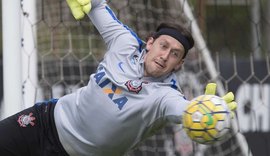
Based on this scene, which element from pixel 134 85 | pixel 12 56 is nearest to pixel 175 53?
pixel 134 85

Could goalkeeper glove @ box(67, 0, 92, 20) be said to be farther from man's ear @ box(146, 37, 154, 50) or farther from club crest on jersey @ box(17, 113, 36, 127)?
→ club crest on jersey @ box(17, 113, 36, 127)

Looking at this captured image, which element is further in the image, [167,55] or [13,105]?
[13,105]

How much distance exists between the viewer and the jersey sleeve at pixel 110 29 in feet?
9.43

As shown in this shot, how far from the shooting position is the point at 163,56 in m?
2.71

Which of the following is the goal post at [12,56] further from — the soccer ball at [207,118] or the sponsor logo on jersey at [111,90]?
the soccer ball at [207,118]

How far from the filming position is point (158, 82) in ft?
8.95

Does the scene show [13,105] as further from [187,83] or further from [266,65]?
[266,65]

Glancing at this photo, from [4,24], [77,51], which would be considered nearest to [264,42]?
[77,51]

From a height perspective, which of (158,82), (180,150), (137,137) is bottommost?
(180,150)

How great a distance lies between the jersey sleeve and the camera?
2.88 m

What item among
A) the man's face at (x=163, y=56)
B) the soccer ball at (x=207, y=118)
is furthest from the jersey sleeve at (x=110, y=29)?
the soccer ball at (x=207, y=118)

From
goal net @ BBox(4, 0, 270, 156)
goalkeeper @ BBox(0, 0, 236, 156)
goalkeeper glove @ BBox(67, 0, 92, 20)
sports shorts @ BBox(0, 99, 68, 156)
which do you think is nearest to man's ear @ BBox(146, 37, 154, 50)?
goalkeeper @ BBox(0, 0, 236, 156)

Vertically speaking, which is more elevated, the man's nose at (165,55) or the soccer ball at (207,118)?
the man's nose at (165,55)

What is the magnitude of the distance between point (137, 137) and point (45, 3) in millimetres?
2324
